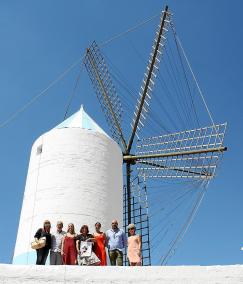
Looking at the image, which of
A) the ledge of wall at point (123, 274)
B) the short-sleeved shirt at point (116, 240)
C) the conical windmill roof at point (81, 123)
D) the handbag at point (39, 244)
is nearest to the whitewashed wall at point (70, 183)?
the conical windmill roof at point (81, 123)

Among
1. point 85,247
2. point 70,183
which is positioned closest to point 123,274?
point 85,247

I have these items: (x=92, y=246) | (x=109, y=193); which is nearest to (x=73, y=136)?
(x=109, y=193)

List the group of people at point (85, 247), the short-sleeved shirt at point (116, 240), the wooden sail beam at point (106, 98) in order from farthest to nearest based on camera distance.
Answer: the wooden sail beam at point (106, 98) < the short-sleeved shirt at point (116, 240) < the group of people at point (85, 247)

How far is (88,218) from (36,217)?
1426mm

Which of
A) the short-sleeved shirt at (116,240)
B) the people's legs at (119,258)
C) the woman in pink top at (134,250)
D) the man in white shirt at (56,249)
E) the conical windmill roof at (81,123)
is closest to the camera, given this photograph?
the woman in pink top at (134,250)

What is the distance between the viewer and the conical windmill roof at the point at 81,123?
43.7 ft

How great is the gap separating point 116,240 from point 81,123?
6129mm

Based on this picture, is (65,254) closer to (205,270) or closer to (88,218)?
(205,270)

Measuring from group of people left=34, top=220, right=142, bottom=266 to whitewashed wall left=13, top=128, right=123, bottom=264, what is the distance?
288 centimetres

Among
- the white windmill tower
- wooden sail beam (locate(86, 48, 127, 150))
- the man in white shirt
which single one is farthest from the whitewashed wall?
wooden sail beam (locate(86, 48, 127, 150))

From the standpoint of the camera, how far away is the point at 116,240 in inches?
318

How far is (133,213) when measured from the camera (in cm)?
1941

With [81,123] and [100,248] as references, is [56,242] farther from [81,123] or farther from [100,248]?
[81,123]

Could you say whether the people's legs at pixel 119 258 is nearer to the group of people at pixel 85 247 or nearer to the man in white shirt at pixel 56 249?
the group of people at pixel 85 247
